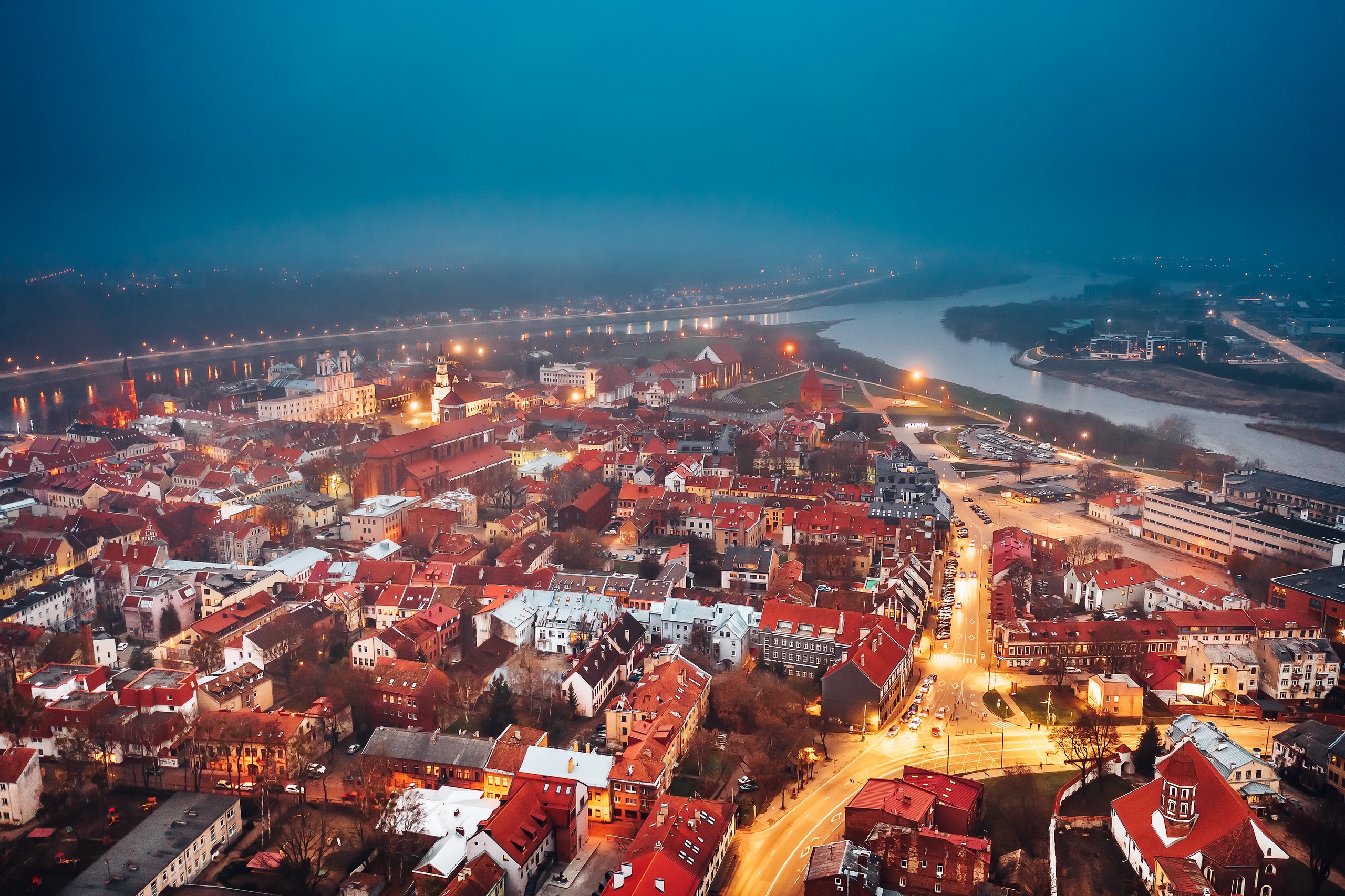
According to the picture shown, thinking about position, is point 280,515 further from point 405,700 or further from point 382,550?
point 405,700

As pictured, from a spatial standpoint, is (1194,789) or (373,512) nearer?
(1194,789)

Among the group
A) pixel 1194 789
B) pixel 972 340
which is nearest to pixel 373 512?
pixel 1194 789

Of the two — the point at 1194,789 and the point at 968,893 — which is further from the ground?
the point at 1194,789

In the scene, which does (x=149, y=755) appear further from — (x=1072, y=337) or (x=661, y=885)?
(x=1072, y=337)

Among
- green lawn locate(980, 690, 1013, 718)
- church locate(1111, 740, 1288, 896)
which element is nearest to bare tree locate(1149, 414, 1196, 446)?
green lawn locate(980, 690, 1013, 718)

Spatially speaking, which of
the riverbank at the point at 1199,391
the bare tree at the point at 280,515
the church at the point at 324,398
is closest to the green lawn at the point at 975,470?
the riverbank at the point at 1199,391

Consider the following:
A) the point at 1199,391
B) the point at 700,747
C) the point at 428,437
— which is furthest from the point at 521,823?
the point at 1199,391
